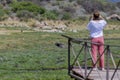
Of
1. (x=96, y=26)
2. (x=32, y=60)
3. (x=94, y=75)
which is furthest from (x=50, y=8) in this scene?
(x=94, y=75)

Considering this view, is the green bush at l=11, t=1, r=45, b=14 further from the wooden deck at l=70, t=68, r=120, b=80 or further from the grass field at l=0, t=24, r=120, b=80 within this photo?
the wooden deck at l=70, t=68, r=120, b=80

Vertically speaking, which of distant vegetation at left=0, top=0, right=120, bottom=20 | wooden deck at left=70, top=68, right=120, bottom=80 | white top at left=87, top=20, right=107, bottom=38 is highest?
white top at left=87, top=20, right=107, bottom=38

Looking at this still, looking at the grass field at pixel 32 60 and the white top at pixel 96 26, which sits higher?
the white top at pixel 96 26

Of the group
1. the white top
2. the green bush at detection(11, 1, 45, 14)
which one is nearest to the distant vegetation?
the green bush at detection(11, 1, 45, 14)

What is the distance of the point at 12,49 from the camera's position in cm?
2381

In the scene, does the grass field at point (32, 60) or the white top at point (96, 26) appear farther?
the grass field at point (32, 60)

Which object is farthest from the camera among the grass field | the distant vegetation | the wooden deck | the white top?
the distant vegetation

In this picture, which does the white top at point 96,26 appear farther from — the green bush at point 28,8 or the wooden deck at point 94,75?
the green bush at point 28,8

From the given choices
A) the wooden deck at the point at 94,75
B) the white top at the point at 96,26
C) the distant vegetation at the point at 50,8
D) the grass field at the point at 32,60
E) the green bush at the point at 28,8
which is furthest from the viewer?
the green bush at the point at 28,8

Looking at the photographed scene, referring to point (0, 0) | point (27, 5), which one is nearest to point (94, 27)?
point (27, 5)

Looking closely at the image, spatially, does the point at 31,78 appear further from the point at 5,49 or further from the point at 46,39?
the point at 46,39

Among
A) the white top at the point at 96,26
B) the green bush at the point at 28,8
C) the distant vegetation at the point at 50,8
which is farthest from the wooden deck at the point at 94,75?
the green bush at the point at 28,8

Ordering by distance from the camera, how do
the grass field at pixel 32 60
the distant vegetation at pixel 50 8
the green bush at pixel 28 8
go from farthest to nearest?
the green bush at pixel 28 8
the distant vegetation at pixel 50 8
the grass field at pixel 32 60

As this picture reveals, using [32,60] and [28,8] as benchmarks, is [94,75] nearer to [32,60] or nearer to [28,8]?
[32,60]
